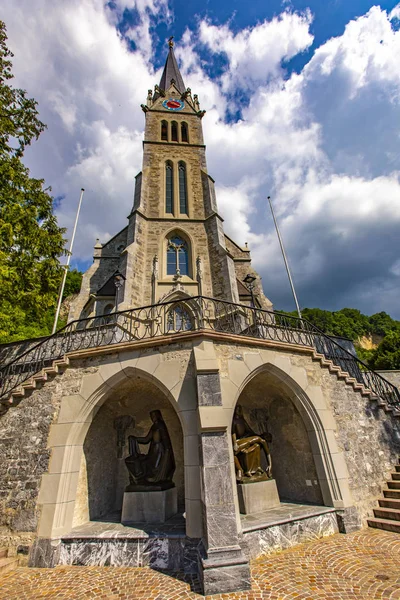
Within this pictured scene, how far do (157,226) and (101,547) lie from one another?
15.4 m

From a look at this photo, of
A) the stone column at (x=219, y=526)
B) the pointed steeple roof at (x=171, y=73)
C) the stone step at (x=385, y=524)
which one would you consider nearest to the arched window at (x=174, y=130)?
the pointed steeple roof at (x=171, y=73)

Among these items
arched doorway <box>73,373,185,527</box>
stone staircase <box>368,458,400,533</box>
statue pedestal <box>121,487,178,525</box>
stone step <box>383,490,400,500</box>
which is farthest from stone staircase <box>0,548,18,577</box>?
stone step <box>383,490,400,500</box>

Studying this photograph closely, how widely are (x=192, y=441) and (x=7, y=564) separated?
401 cm

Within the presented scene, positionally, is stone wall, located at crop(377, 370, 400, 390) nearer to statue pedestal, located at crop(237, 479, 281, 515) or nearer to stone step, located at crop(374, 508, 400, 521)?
stone step, located at crop(374, 508, 400, 521)

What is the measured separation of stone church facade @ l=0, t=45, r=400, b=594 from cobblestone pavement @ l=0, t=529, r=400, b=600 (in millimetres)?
267

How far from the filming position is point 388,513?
5.98 meters

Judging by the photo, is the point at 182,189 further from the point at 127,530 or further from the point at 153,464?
the point at 127,530

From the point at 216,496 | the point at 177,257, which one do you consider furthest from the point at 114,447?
the point at 177,257

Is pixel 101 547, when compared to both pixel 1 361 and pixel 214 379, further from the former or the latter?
A: pixel 1 361

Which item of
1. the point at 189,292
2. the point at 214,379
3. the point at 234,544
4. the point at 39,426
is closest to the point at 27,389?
the point at 39,426

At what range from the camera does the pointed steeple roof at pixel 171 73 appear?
1163 inches

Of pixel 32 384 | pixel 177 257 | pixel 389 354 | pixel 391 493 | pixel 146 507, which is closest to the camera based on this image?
pixel 146 507

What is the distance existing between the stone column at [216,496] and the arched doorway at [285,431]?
4.93 feet

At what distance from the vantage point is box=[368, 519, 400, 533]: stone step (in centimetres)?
559
